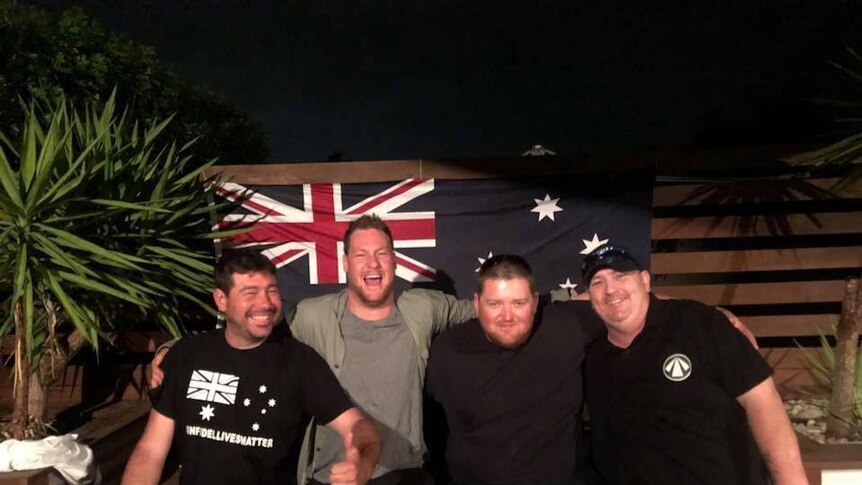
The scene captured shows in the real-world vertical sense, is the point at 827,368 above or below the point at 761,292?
below

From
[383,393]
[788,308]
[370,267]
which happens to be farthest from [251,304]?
[788,308]

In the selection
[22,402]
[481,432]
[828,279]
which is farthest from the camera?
[828,279]

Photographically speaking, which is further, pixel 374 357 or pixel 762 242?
pixel 762 242

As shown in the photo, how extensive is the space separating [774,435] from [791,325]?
2645mm

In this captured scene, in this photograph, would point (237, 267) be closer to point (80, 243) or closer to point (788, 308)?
point (80, 243)

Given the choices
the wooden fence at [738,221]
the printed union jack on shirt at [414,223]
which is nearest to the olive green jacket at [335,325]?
the printed union jack on shirt at [414,223]

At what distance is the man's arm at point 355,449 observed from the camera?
220cm

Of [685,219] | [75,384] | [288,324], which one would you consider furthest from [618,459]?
[75,384]

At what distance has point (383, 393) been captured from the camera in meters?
2.94

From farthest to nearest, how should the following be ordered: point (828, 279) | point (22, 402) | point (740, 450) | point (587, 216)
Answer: point (828, 279), point (587, 216), point (22, 402), point (740, 450)

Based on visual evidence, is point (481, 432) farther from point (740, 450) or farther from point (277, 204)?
point (277, 204)

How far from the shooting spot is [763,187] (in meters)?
4.58

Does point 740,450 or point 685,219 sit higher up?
point 685,219

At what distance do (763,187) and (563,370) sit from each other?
8.64ft
